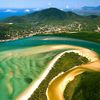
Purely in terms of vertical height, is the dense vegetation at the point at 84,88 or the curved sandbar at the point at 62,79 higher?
the dense vegetation at the point at 84,88

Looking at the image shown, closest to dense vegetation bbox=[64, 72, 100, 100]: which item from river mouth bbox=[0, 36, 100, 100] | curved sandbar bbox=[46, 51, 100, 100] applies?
curved sandbar bbox=[46, 51, 100, 100]

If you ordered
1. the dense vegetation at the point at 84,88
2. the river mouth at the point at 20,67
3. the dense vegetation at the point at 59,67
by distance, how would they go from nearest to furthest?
the dense vegetation at the point at 84,88
the dense vegetation at the point at 59,67
the river mouth at the point at 20,67

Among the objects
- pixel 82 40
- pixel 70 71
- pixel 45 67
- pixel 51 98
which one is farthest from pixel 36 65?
pixel 82 40

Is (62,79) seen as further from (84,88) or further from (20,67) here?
(20,67)

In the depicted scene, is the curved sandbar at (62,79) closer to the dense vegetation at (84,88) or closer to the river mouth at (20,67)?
the dense vegetation at (84,88)

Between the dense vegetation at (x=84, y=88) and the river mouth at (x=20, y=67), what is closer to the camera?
the dense vegetation at (x=84, y=88)

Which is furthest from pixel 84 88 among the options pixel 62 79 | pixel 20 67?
pixel 20 67

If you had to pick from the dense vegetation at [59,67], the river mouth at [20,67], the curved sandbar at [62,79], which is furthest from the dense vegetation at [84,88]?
the river mouth at [20,67]

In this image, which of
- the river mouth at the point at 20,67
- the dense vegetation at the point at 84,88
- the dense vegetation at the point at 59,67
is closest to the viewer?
the dense vegetation at the point at 84,88
